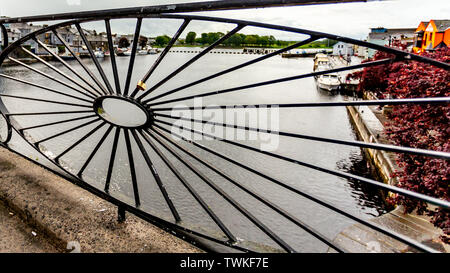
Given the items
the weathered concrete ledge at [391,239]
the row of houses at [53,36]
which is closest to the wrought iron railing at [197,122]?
the row of houses at [53,36]

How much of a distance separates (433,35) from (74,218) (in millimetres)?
26071

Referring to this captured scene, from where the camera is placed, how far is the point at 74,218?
1729 millimetres

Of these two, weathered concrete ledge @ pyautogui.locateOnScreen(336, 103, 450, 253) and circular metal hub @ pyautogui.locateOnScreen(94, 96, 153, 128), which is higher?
circular metal hub @ pyautogui.locateOnScreen(94, 96, 153, 128)

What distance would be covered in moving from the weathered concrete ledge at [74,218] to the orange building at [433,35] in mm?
22593

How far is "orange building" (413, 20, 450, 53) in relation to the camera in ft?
66.4

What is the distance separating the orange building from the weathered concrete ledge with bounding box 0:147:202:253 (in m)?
22.6

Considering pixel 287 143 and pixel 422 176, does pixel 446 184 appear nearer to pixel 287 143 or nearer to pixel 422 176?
pixel 422 176

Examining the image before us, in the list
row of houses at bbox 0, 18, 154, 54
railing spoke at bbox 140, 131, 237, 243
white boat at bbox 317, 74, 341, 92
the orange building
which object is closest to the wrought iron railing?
railing spoke at bbox 140, 131, 237, 243

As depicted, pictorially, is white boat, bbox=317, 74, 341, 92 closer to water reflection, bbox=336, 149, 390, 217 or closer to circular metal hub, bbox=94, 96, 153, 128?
water reflection, bbox=336, 149, 390, 217

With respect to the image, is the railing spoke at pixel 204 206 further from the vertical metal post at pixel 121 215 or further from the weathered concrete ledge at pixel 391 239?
the weathered concrete ledge at pixel 391 239

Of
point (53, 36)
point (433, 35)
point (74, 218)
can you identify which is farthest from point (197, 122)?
point (433, 35)

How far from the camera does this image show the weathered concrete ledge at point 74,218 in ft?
5.07

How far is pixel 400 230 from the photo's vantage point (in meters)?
5.61
